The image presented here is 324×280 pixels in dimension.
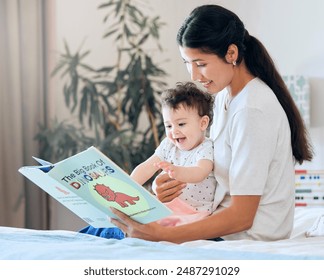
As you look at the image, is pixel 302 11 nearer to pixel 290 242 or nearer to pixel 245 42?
pixel 245 42

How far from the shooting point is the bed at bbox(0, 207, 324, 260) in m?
1.35

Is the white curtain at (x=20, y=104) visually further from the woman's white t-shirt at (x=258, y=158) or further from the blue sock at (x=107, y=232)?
Answer: the woman's white t-shirt at (x=258, y=158)

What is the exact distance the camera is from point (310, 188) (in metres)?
3.41

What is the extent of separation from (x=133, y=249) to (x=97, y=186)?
19cm

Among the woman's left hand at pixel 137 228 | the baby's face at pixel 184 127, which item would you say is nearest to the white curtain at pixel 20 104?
the baby's face at pixel 184 127

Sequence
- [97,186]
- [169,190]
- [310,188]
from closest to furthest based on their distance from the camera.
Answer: [97,186], [169,190], [310,188]

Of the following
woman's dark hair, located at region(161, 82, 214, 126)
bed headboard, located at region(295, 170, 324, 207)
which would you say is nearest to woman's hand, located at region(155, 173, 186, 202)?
woman's dark hair, located at region(161, 82, 214, 126)

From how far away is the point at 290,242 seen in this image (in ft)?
5.46

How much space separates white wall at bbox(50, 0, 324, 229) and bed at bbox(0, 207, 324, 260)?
6.47 ft

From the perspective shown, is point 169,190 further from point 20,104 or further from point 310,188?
point 20,104

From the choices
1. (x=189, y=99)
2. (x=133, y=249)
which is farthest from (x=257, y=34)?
(x=133, y=249)

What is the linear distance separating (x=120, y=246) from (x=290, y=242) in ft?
1.52

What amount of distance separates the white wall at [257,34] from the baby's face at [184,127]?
187cm

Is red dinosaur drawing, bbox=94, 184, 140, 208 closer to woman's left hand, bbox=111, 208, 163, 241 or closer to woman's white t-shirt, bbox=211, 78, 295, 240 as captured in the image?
woman's left hand, bbox=111, 208, 163, 241
